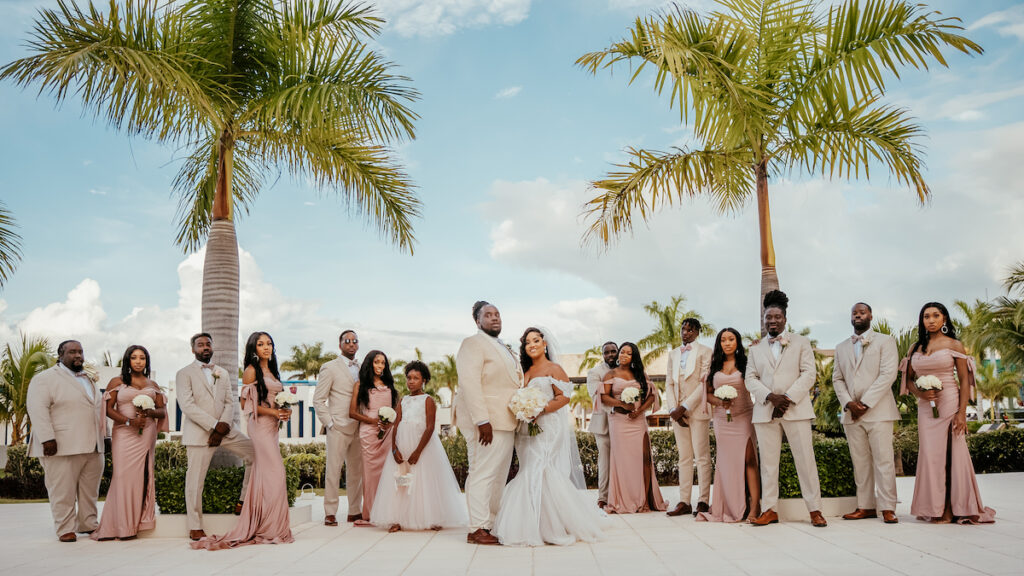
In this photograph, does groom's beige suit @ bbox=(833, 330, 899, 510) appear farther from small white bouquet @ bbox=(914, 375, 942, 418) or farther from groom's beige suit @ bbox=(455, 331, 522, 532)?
groom's beige suit @ bbox=(455, 331, 522, 532)

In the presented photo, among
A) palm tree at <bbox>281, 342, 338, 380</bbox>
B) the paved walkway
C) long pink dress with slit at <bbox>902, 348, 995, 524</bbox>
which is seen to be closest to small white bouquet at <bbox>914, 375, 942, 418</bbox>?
long pink dress with slit at <bbox>902, 348, 995, 524</bbox>

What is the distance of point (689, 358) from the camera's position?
1069cm

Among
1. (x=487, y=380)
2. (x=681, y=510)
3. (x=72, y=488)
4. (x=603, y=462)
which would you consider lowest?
(x=681, y=510)

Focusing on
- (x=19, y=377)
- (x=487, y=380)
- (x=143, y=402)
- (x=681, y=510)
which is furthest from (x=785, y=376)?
(x=19, y=377)

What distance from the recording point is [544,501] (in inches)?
328

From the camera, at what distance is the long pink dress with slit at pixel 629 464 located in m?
11.1

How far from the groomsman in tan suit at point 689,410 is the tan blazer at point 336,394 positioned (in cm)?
407

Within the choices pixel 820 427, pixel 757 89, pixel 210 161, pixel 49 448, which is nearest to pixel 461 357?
pixel 49 448

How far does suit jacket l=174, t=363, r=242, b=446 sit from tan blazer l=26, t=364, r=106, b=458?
1.22 metres

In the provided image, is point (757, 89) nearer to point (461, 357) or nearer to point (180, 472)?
point (461, 357)

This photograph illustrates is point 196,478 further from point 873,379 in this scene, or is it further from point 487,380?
Answer: point 873,379

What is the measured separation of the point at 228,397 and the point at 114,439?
135 centimetres

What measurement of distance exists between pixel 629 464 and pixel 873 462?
3084 millimetres

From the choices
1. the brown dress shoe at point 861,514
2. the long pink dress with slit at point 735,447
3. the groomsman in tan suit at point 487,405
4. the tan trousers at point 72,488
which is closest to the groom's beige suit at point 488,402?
the groomsman in tan suit at point 487,405
